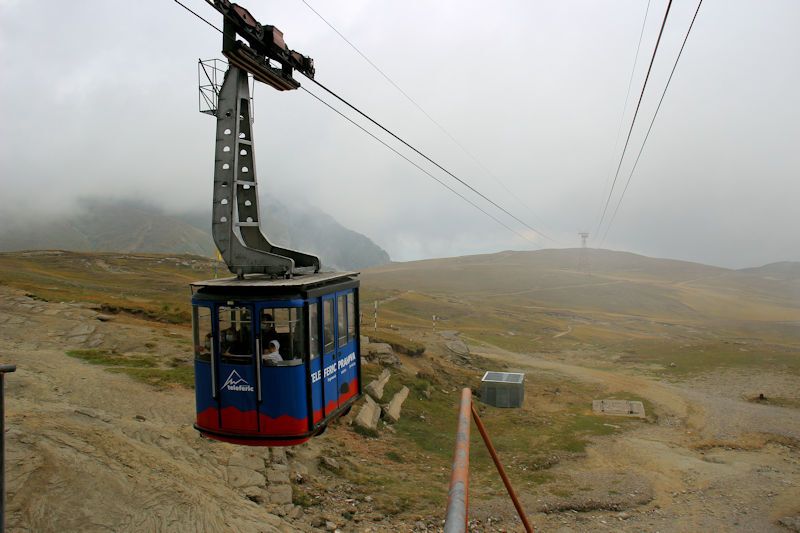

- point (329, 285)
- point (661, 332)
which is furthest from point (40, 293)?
point (661, 332)

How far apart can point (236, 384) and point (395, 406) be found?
1191 cm

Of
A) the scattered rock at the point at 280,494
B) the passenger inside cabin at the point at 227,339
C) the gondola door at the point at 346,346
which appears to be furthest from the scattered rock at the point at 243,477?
the passenger inside cabin at the point at 227,339

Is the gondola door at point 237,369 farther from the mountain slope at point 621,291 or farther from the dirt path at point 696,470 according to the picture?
the mountain slope at point 621,291

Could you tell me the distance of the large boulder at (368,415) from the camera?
1769 cm

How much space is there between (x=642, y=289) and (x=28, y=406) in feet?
411

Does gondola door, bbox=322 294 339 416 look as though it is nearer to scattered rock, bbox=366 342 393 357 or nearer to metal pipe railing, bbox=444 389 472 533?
metal pipe railing, bbox=444 389 472 533

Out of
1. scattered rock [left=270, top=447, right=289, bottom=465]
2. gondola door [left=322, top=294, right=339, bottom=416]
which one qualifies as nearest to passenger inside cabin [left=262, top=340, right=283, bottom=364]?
gondola door [left=322, top=294, right=339, bottom=416]

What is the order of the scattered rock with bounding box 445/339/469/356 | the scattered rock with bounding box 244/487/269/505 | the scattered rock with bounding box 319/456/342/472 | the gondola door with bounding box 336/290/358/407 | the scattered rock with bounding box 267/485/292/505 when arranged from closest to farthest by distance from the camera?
the gondola door with bounding box 336/290/358/407, the scattered rock with bounding box 244/487/269/505, the scattered rock with bounding box 267/485/292/505, the scattered rock with bounding box 319/456/342/472, the scattered rock with bounding box 445/339/469/356

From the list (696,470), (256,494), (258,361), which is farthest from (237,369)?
(696,470)

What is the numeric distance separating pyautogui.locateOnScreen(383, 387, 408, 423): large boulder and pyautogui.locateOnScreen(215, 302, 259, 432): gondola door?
10.4 metres

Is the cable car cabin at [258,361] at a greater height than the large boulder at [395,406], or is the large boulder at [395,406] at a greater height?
the cable car cabin at [258,361]

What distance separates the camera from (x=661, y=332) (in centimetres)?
6588

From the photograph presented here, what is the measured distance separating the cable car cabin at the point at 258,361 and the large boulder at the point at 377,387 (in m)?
10.5

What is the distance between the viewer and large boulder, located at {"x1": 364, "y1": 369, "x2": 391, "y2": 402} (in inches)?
809
